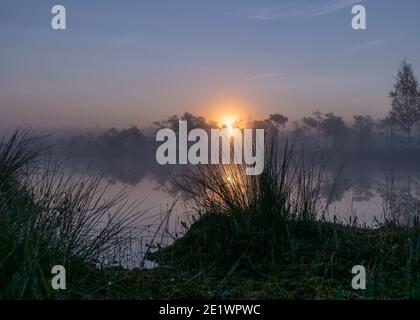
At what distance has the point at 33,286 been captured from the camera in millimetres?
2777

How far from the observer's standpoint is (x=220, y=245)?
4.08 metres

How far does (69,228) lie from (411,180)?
4.17 metres

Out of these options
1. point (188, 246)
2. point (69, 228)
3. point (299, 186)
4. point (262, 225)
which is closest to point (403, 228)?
point (299, 186)

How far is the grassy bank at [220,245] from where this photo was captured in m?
3.18

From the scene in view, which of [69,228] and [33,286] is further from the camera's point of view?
[69,228]

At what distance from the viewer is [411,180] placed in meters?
6.39

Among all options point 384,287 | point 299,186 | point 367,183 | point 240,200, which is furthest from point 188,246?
point 367,183

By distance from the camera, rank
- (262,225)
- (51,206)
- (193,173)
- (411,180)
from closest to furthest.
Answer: (51,206)
(262,225)
(193,173)
(411,180)

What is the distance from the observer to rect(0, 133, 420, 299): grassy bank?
3.18m

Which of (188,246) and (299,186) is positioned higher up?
(299,186)
